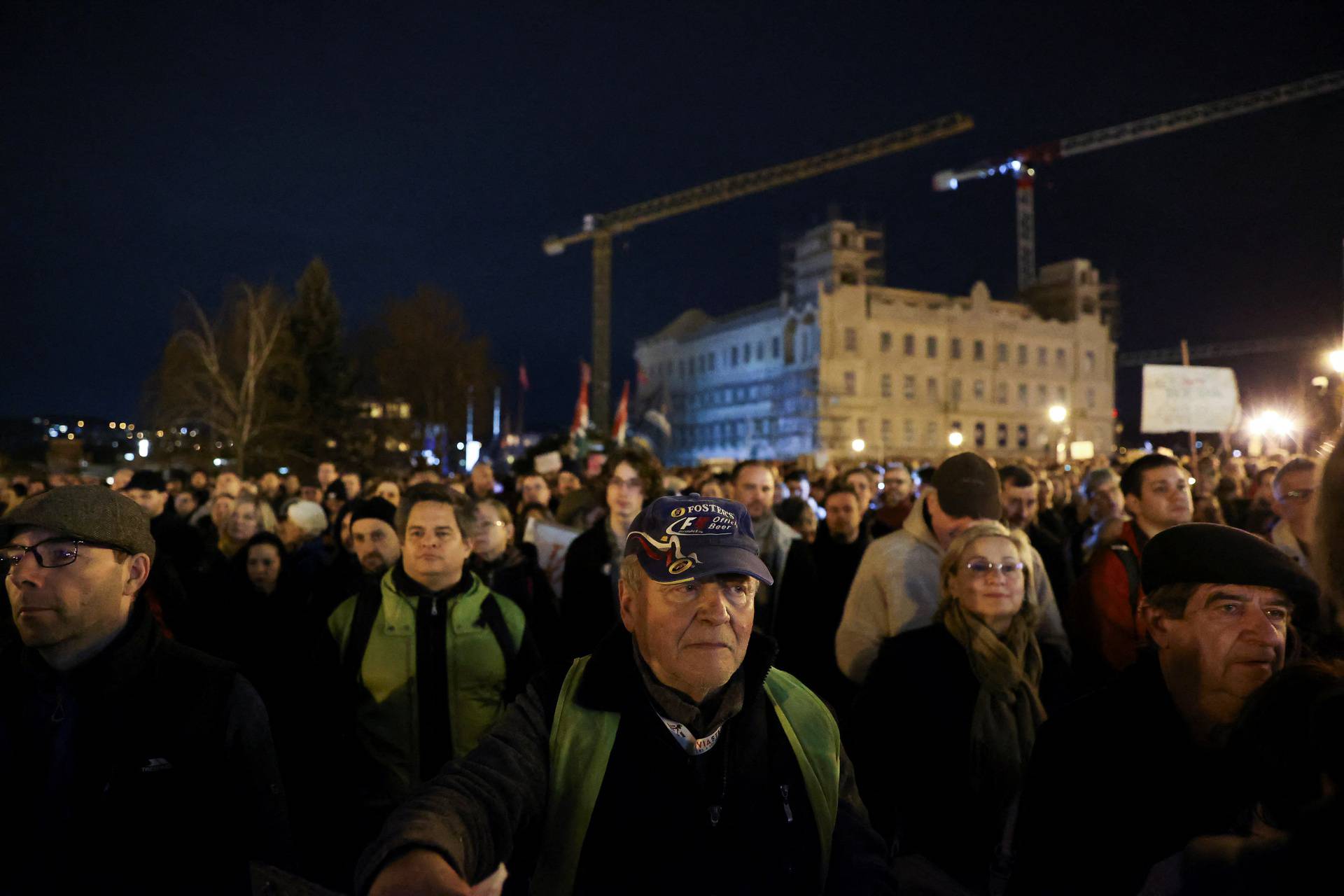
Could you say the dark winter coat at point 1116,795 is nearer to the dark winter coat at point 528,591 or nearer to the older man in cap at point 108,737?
the older man in cap at point 108,737

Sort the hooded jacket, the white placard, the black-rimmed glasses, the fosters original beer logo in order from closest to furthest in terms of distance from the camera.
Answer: the fosters original beer logo < the black-rimmed glasses < the hooded jacket < the white placard

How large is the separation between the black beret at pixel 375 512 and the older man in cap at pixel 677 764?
3.10 meters

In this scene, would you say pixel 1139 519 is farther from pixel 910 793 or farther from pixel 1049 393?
pixel 1049 393

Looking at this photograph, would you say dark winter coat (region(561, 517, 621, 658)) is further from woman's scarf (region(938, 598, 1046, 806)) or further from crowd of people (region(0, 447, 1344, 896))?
woman's scarf (region(938, 598, 1046, 806))

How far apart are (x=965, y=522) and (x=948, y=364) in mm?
64215

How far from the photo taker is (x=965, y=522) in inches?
163

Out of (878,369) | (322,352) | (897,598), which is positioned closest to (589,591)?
(897,598)

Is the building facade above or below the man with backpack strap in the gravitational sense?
above

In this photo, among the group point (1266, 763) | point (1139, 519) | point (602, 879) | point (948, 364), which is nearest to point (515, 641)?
point (602, 879)

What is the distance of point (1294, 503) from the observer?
5.10 meters

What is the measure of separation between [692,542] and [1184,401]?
1374 centimetres

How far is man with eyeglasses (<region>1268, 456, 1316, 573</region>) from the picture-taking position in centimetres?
495

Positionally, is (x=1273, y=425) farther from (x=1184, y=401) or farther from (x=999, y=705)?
(x=999, y=705)

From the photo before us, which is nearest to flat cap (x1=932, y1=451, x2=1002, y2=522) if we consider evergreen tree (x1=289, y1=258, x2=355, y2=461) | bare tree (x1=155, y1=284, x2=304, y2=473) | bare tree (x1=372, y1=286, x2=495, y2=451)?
bare tree (x1=155, y1=284, x2=304, y2=473)
